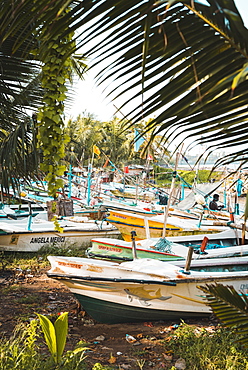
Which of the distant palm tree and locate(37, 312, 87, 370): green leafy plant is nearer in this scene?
locate(37, 312, 87, 370): green leafy plant

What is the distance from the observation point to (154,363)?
5133 mm

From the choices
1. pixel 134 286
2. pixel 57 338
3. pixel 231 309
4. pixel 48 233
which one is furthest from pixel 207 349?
pixel 48 233

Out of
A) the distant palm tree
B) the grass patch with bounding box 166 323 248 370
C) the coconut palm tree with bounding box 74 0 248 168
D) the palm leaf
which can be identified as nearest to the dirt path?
the grass patch with bounding box 166 323 248 370

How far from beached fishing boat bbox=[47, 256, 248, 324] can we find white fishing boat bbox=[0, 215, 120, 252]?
403cm

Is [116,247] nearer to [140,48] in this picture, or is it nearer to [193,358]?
[193,358]

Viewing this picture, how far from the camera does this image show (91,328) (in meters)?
6.43

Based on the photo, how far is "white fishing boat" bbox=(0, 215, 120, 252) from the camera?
10.9 meters

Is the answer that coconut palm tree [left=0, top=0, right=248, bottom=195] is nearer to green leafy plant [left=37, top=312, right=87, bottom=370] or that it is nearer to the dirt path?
green leafy plant [left=37, top=312, right=87, bottom=370]

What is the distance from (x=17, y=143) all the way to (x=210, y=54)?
4912mm

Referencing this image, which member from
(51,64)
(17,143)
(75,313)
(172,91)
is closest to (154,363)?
(75,313)

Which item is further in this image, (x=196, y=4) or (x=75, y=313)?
(x=75, y=313)

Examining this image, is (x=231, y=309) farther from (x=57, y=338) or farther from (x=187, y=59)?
(x=57, y=338)

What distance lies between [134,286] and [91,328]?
1023mm

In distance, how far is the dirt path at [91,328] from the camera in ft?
17.1
